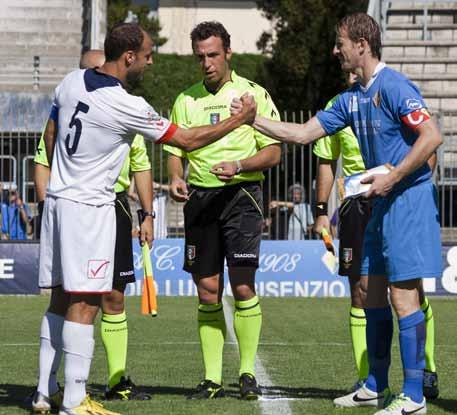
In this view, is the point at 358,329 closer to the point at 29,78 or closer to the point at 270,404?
the point at 270,404

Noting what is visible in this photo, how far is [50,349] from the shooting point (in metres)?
7.89

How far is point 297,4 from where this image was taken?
33.7 m

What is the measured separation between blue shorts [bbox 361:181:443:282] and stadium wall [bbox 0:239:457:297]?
11826 mm

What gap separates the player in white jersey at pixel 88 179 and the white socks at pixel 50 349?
0.30 metres

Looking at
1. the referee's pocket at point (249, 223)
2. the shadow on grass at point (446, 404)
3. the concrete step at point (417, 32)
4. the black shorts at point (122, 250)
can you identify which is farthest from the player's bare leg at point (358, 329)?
the concrete step at point (417, 32)

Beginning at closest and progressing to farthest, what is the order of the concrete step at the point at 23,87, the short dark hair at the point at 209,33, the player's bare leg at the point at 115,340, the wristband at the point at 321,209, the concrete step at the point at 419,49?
the player's bare leg at the point at 115,340 → the short dark hair at the point at 209,33 → the wristband at the point at 321,209 → the concrete step at the point at 419,49 → the concrete step at the point at 23,87

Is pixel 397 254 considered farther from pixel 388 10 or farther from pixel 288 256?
pixel 388 10

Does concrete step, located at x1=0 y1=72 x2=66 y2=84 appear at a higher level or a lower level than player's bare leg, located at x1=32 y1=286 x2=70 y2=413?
higher

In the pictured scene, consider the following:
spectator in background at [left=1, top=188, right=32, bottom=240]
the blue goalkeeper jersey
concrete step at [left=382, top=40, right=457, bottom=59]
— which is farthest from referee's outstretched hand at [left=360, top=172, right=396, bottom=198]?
concrete step at [left=382, top=40, right=457, bottom=59]

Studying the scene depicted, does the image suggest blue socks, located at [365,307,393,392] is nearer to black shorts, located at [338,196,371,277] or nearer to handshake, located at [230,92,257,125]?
black shorts, located at [338,196,371,277]

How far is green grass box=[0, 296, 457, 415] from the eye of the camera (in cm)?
815

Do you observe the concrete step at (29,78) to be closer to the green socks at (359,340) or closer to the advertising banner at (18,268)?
the advertising banner at (18,268)

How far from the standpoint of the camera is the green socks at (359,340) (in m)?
8.77

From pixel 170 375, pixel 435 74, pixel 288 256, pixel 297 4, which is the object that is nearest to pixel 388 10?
pixel 435 74
